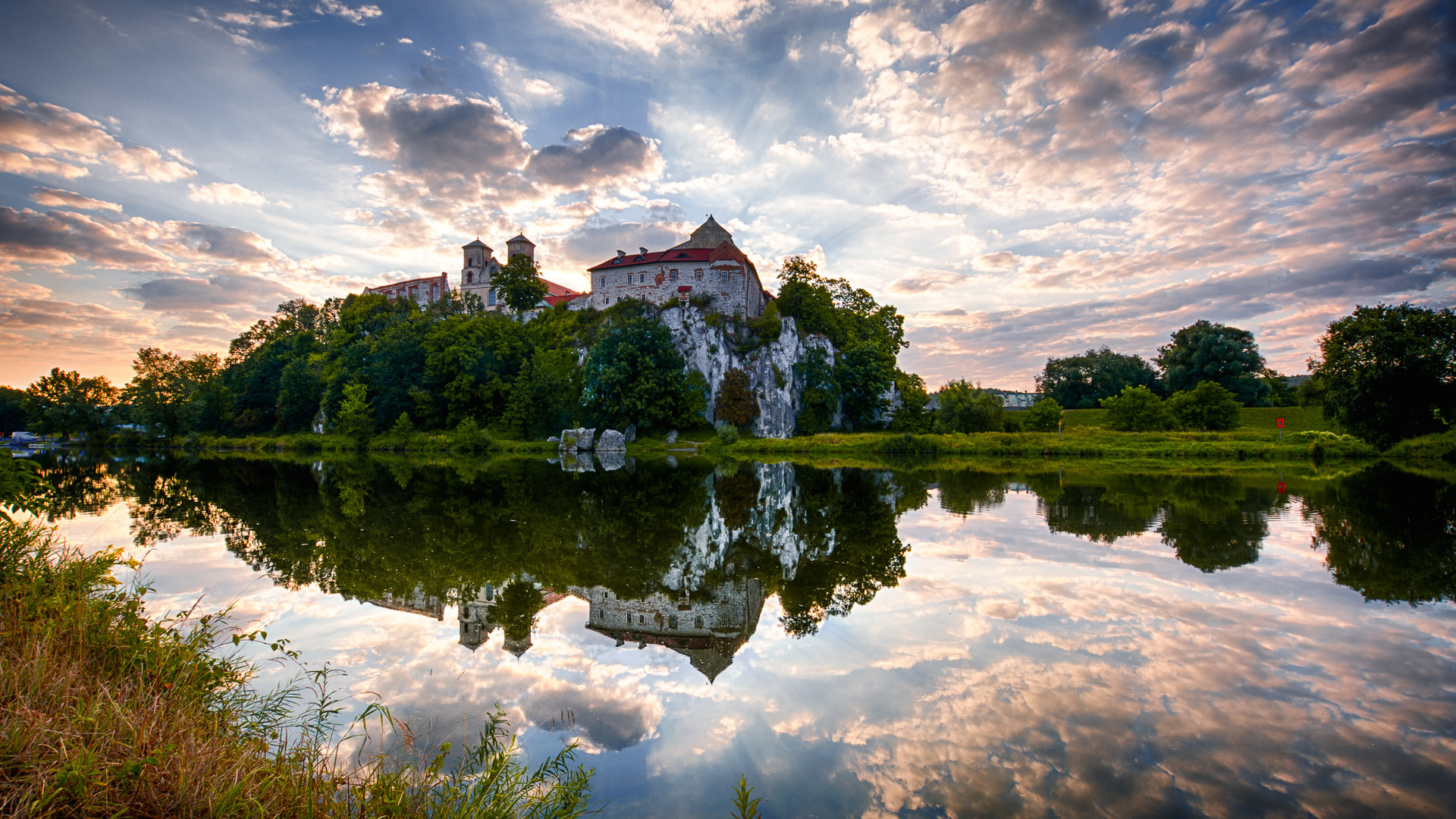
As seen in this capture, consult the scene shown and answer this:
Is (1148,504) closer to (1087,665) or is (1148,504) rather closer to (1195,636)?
(1195,636)

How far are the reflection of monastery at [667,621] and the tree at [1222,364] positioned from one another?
81.6 meters

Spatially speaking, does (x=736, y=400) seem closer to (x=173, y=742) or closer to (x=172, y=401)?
(x=173, y=742)

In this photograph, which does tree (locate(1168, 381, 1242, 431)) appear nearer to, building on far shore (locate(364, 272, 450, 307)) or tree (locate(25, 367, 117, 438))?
building on far shore (locate(364, 272, 450, 307))

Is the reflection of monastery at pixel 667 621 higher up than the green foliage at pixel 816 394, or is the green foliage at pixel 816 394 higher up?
the green foliage at pixel 816 394

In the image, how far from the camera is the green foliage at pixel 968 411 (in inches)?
2176

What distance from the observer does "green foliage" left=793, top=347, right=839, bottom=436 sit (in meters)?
63.0

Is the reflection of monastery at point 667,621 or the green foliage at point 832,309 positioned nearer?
the reflection of monastery at point 667,621

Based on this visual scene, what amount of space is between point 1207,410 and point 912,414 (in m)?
24.8

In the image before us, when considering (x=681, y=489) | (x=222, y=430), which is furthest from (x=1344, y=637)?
Answer: (x=222, y=430)

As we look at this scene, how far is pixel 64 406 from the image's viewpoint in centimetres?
7194

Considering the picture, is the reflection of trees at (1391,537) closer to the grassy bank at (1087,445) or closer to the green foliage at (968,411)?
the grassy bank at (1087,445)

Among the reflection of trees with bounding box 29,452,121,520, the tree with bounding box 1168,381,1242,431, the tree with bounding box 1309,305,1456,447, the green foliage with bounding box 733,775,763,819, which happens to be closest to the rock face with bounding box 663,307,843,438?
the tree with bounding box 1168,381,1242,431

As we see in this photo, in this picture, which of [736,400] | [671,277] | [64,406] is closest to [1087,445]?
[736,400]

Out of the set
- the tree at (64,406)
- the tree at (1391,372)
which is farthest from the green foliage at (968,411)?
the tree at (64,406)
